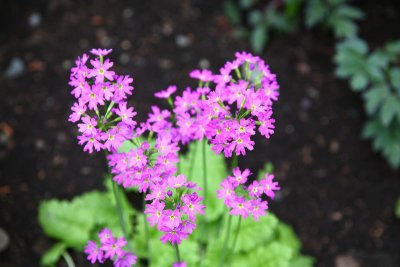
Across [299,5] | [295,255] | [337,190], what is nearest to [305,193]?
[337,190]

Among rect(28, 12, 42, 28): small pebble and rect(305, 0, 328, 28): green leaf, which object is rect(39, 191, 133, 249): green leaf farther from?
rect(305, 0, 328, 28): green leaf

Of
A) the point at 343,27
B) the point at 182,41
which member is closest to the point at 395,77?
the point at 343,27

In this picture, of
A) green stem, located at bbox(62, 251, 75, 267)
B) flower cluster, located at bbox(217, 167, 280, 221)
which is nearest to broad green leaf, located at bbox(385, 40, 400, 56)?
flower cluster, located at bbox(217, 167, 280, 221)

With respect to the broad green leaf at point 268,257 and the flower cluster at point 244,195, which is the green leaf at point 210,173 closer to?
the broad green leaf at point 268,257

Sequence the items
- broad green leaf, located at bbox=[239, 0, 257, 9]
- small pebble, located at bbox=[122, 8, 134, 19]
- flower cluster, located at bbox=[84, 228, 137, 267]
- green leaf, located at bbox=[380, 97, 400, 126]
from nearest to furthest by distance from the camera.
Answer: flower cluster, located at bbox=[84, 228, 137, 267]
green leaf, located at bbox=[380, 97, 400, 126]
broad green leaf, located at bbox=[239, 0, 257, 9]
small pebble, located at bbox=[122, 8, 134, 19]

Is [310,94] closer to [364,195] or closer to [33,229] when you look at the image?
[364,195]
